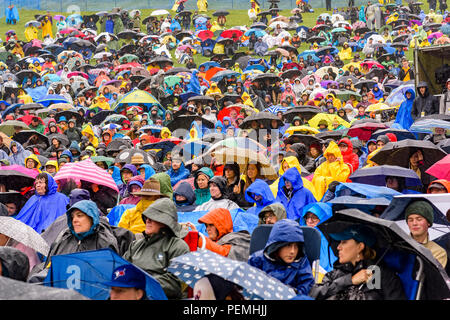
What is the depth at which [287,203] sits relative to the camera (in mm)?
9680

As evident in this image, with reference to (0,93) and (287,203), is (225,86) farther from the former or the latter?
(287,203)

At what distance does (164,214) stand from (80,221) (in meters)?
1.05

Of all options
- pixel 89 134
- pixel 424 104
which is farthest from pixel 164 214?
pixel 89 134

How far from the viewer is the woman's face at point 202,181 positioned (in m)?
10.2

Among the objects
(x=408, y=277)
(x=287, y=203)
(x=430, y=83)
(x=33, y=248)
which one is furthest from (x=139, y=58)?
(x=408, y=277)

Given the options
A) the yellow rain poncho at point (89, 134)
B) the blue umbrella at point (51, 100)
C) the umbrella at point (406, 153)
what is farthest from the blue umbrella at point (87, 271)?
the blue umbrella at point (51, 100)

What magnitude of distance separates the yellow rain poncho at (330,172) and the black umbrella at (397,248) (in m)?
4.99

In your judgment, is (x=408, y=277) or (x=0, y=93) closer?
(x=408, y=277)

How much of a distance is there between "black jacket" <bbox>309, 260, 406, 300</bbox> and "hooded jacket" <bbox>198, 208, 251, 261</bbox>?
61.0 inches

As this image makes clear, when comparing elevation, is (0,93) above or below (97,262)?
below

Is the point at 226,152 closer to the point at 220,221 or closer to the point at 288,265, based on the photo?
the point at 220,221

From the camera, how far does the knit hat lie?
6.27 m

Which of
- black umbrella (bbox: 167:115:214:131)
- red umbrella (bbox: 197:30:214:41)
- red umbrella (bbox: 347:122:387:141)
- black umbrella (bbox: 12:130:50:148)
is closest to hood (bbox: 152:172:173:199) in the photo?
red umbrella (bbox: 347:122:387:141)
